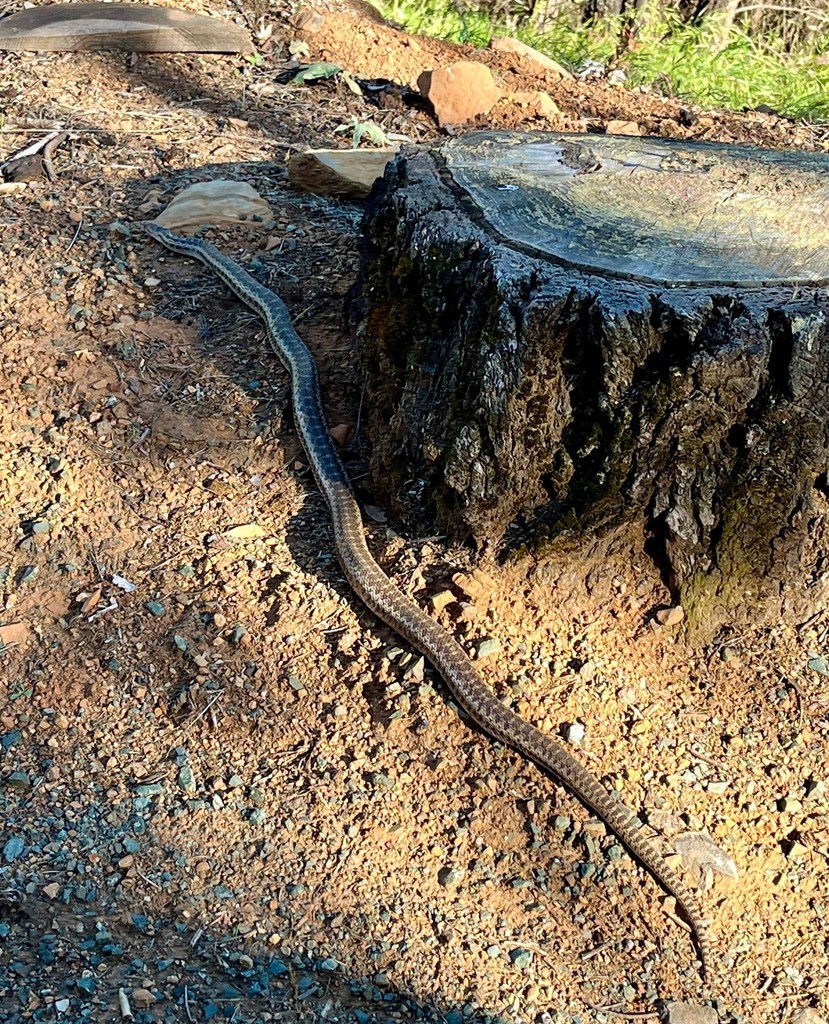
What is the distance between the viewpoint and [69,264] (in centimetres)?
486

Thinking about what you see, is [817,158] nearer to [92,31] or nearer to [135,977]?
[135,977]

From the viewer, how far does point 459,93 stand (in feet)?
21.3

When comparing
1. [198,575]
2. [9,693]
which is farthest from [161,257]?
[9,693]

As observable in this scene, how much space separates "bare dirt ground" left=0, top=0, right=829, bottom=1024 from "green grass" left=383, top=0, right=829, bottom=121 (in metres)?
4.50

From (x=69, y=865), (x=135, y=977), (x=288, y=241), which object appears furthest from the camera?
(x=288, y=241)

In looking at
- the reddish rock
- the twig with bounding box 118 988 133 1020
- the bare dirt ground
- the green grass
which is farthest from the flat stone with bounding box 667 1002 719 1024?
the green grass

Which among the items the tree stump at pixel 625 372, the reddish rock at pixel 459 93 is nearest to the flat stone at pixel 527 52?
the reddish rock at pixel 459 93

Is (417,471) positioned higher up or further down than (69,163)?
higher up

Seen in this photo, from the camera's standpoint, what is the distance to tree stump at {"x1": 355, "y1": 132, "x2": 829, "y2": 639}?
297cm

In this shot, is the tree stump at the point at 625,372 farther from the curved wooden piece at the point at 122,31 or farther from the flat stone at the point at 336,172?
the curved wooden piece at the point at 122,31

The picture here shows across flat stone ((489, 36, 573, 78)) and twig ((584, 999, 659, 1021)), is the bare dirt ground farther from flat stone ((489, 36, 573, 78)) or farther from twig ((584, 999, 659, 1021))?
flat stone ((489, 36, 573, 78))

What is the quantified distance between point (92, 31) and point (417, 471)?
4850 mm

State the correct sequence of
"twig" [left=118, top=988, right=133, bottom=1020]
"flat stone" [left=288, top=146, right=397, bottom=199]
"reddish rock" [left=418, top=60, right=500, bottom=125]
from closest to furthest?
"twig" [left=118, top=988, right=133, bottom=1020], "flat stone" [left=288, top=146, right=397, bottom=199], "reddish rock" [left=418, top=60, right=500, bottom=125]

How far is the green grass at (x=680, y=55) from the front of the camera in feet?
25.0
